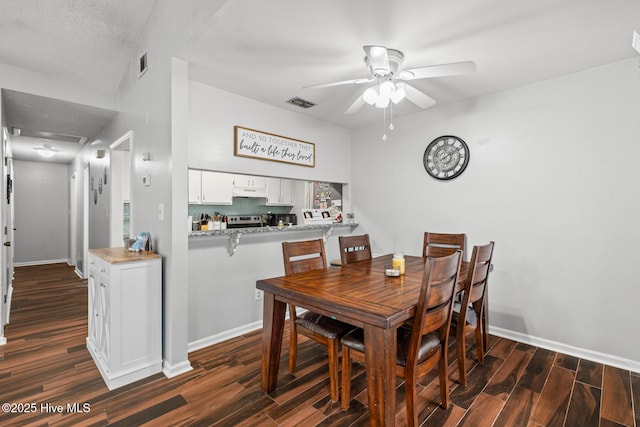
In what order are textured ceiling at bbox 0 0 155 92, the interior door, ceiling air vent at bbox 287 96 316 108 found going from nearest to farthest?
textured ceiling at bbox 0 0 155 92
the interior door
ceiling air vent at bbox 287 96 316 108

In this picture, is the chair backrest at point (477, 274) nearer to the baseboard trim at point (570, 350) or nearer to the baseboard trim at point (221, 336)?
the baseboard trim at point (570, 350)

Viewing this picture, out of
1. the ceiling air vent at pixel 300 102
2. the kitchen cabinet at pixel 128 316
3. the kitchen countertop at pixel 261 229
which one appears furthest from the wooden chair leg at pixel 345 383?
the ceiling air vent at pixel 300 102

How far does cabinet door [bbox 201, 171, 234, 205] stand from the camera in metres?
4.00

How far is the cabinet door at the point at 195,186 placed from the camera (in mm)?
3871

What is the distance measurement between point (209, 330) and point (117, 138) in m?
2.44

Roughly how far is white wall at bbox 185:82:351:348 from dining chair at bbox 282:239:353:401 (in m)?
0.88

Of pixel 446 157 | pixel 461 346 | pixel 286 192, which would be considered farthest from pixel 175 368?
pixel 446 157

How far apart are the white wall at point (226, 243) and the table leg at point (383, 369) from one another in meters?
1.83

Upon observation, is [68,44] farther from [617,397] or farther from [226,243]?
[617,397]

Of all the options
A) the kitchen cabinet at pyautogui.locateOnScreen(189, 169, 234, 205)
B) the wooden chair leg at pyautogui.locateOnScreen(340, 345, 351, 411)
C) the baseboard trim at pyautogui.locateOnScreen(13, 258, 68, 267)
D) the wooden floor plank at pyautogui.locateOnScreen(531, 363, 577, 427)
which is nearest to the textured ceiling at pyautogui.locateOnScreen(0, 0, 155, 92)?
the kitchen cabinet at pyautogui.locateOnScreen(189, 169, 234, 205)

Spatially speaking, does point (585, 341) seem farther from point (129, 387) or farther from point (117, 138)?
point (117, 138)

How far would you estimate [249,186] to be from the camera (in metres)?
4.45

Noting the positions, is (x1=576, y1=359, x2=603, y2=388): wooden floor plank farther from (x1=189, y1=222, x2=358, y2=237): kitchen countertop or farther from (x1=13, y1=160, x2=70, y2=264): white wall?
(x1=13, y1=160, x2=70, y2=264): white wall

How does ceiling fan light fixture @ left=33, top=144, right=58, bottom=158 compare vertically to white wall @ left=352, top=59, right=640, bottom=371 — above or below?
above
